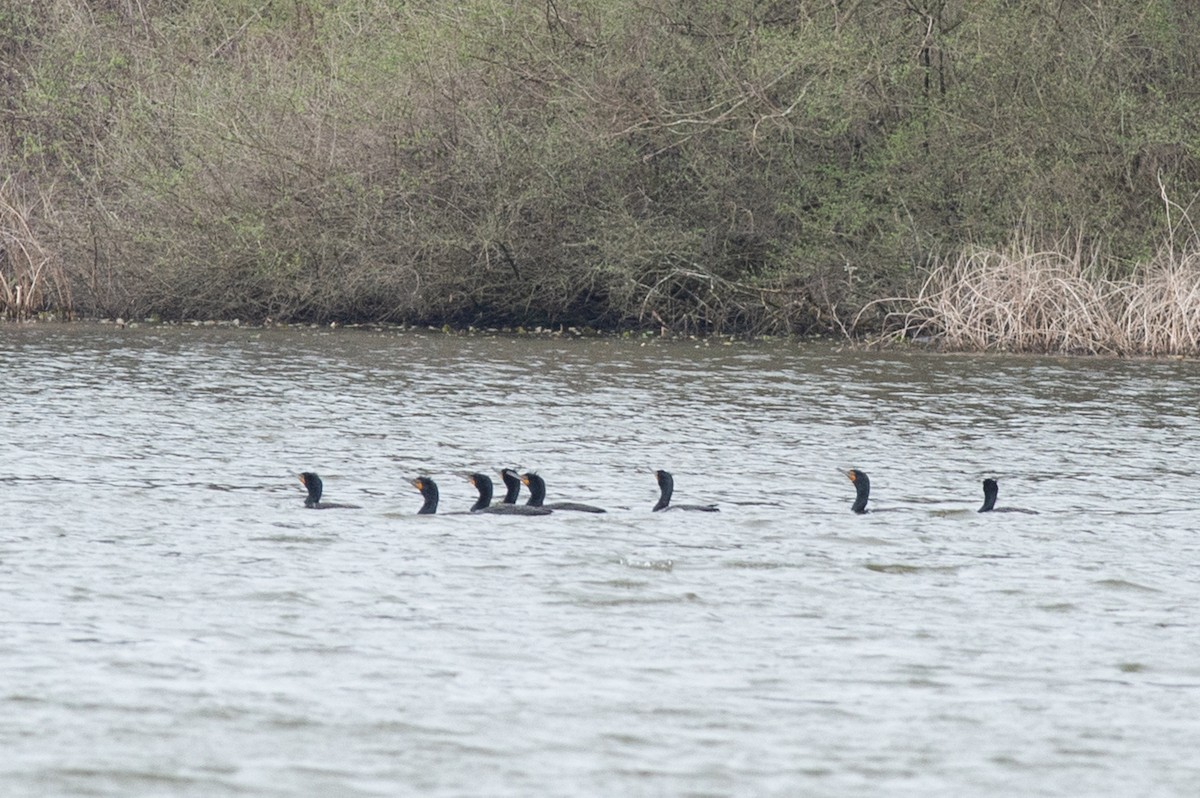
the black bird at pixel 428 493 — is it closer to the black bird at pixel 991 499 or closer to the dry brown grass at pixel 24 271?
the black bird at pixel 991 499

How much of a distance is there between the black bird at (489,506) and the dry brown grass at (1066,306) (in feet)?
51.1

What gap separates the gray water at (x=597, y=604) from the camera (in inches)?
305

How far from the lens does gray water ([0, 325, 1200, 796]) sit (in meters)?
7.76

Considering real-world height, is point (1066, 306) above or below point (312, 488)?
above

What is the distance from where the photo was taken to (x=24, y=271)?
1346 inches

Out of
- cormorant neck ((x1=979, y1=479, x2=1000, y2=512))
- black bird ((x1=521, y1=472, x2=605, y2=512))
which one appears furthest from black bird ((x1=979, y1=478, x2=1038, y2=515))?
black bird ((x1=521, y1=472, x2=605, y2=512))

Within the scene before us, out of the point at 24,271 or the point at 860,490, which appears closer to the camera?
the point at 860,490

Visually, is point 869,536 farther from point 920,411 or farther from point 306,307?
point 306,307

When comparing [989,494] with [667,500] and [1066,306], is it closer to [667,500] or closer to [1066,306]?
[667,500]

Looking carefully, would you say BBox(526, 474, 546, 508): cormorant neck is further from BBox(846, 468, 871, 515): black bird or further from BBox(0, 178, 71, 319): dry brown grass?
BBox(0, 178, 71, 319): dry brown grass

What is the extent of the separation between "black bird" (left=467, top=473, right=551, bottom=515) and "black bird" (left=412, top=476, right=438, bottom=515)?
31 cm

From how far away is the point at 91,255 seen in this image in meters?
34.7

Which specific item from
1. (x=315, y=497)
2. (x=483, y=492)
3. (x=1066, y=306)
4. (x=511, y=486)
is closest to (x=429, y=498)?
(x=483, y=492)

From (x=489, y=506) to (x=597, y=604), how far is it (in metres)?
3.59
